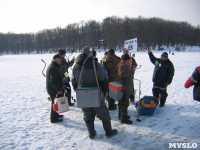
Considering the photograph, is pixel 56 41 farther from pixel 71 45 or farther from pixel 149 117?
pixel 149 117

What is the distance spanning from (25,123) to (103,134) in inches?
99.8

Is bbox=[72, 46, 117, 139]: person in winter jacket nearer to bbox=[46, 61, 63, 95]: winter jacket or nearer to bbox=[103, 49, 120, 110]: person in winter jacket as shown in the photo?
bbox=[46, 61, 63, 95]: winter jacket

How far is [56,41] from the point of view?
87375mm

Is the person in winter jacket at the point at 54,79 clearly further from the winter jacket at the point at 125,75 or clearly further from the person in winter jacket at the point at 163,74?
the person in winter jacket at the point at 163,74

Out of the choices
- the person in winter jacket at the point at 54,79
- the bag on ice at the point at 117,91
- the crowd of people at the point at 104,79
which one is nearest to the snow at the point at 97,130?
the crowd of people at the point at 104,79

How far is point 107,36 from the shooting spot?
68250 mm

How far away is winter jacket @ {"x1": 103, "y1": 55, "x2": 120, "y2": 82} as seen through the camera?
17.0ft

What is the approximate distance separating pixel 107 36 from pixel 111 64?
65.4 metres

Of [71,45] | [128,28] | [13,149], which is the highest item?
[128,28]

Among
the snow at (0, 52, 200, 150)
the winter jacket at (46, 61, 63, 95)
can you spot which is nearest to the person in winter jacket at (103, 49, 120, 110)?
the snow at (0, 52, 200, 150)

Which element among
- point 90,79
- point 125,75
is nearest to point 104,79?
point 90,79

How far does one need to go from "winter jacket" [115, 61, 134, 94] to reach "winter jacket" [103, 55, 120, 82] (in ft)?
3.54

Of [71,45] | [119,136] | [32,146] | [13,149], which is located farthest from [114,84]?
[71,45]

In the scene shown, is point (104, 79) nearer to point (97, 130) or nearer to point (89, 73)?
point (89, 73)
